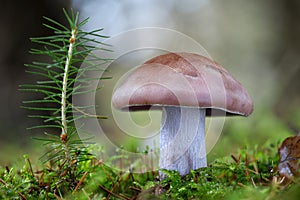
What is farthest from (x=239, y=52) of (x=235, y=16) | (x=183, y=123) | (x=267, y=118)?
(x=183, y=123)

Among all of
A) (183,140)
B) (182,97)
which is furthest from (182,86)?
(183,140)

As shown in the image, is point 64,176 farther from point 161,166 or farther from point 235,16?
point 235,16

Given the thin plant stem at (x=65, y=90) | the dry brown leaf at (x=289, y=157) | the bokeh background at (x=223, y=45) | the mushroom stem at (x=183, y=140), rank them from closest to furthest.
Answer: the thin plant stem at (x=65, y=90), the dry brown leaf at (x=289, y=157), the mushroom stem at (x=183, y=140), the bokeh background at (x=223, y=45)

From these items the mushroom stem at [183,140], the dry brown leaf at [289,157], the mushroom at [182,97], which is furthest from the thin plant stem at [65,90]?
the dry brown leaf at [289,157]

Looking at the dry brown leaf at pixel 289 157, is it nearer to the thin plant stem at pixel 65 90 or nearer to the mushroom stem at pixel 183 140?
the mushroom stem at pixel 183 140

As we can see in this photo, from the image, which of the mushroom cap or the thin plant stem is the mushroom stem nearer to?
the mushroom cap

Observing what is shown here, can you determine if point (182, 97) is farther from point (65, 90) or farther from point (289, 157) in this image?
point (289, 157)
